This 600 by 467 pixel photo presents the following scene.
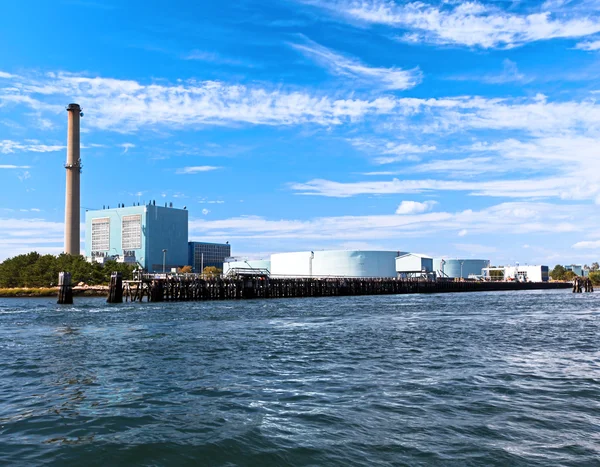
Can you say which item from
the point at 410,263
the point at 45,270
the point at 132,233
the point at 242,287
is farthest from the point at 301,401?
the point at 132,233

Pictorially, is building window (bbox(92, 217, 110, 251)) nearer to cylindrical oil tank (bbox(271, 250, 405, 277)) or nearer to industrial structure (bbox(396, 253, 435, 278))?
cylindrical oil tank (bbox(271, 250, 405, 277))

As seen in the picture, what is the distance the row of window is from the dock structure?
265ft

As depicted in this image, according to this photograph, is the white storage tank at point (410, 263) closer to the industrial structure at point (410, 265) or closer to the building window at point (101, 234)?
the industrial structure at point (410, 265)

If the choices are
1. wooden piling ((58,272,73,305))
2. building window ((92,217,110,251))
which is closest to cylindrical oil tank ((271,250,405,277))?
building window ((92,217,110,251))

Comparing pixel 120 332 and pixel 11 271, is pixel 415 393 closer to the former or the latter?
pixel 120 332

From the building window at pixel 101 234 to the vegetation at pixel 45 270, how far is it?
69.7 m

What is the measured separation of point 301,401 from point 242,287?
71.6 m

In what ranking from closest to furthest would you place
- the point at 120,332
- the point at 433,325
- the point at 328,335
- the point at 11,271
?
1. the point at 328,335
2. the point at 120,332
3. the point at 433,325
4. the point at 11,271

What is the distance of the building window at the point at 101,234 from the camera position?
629ft

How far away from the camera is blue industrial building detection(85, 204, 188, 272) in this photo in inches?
7023

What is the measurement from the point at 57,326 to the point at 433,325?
2457cm

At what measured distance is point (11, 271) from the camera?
385 ft

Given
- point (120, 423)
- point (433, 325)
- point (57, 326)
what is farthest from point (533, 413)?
point (57, 326)

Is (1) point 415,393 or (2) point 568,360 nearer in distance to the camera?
(1) point 415,393
